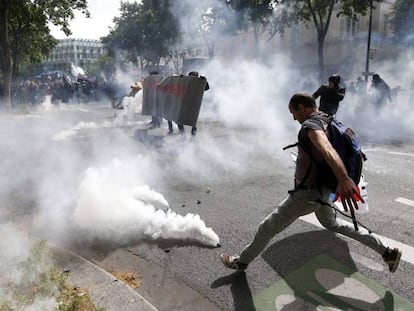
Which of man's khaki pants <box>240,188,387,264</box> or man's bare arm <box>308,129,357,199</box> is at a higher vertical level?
man's bare arm <box>308,129,357,199</box>

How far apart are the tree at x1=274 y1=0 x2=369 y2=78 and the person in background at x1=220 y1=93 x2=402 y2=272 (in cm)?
1764

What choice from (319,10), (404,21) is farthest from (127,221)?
(404,21)

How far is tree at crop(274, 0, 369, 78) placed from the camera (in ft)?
61.2

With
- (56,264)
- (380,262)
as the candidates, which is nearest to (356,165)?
(380,262)

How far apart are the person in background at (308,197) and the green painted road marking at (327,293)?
0.27m

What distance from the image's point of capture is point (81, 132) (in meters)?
11.2

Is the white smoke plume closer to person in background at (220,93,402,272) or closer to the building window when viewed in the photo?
person in background at (220,93,402,272)

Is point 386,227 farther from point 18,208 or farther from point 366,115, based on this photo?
point 366,115

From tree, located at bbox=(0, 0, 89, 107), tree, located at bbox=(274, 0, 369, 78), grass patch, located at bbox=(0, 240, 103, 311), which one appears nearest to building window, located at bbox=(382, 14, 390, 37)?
tree, located at bbox=(274, 0, 369, 78)

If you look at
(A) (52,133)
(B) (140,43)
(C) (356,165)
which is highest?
(B) (140,43)

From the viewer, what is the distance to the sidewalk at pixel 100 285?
2.71 metres

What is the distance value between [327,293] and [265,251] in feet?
2.58

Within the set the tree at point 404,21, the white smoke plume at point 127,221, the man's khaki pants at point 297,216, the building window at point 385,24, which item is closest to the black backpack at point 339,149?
the man's khaki pants at point 297,216

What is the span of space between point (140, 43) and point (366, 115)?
102 ft
